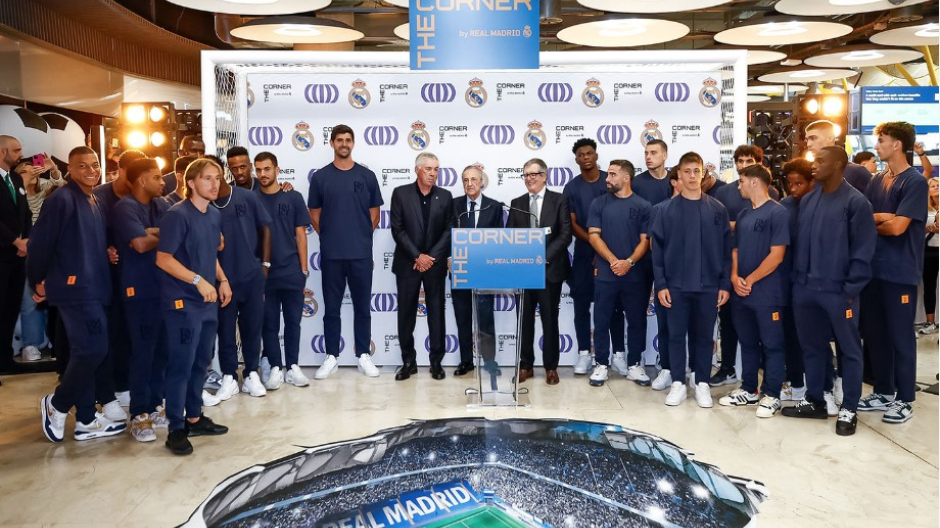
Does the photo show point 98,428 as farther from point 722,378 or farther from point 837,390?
point 837,390

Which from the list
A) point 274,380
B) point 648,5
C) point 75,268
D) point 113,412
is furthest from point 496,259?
point 648,5

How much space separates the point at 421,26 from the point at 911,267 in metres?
3.50

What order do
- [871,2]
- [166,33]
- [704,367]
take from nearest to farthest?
[704,367] → [871,2] → [166,33]

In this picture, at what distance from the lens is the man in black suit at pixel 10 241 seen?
602 cm

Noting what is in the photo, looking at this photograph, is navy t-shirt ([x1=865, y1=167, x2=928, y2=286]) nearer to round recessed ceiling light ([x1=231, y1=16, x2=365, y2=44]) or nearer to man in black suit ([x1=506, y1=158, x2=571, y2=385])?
man in black suit ([x1=506, y1=158, x2=571, y2=385])

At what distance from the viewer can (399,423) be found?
16.6 feet

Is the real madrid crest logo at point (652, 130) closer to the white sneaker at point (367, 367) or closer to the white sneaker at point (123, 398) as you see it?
the white sneaker at point (367, 367)

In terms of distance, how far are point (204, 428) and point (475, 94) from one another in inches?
137

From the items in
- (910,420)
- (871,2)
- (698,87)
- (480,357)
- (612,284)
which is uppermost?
(871,2)

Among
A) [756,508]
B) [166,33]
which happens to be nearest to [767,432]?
[756,508]

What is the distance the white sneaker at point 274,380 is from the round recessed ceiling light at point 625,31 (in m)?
5.07

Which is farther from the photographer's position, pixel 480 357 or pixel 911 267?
pixel 480 357

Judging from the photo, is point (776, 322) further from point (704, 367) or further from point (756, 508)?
point (756, 508)

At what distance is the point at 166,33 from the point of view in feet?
36.2
